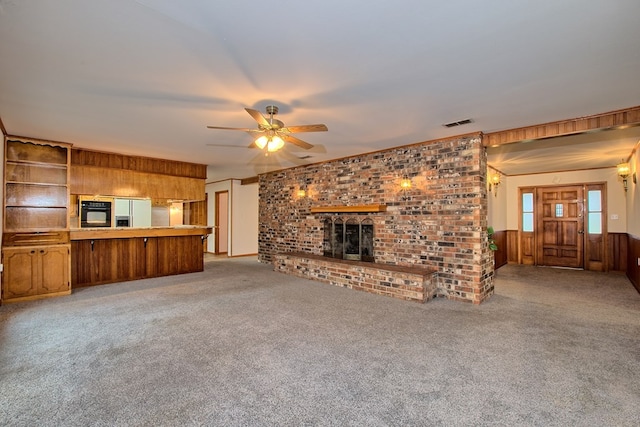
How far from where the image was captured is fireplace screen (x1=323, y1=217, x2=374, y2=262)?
18.3 feet

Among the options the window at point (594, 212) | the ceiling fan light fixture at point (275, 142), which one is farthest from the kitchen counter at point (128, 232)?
the window at point (594, 212)

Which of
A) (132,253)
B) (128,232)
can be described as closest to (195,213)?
(132,253)

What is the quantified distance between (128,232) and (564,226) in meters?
9.29

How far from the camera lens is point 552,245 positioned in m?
7.51

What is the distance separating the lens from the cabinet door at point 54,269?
451cm

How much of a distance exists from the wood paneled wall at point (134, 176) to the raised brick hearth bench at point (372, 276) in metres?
2.75

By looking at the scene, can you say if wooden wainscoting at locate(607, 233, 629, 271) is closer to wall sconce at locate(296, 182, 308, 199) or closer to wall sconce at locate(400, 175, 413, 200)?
wall sconce at locate(400, 175, 413, 200)

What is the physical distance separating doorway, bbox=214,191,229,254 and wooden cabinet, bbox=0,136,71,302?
4.66 metres

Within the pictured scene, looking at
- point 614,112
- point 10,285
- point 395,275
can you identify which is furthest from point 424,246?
point 10,285

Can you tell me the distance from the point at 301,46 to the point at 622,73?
2.63 metres

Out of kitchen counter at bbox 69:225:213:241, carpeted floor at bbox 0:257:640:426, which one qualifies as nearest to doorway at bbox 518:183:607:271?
carpeted floor at bbox 0:257:640:426

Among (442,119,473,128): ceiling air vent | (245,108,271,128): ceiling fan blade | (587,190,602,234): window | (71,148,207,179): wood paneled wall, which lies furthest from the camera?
(587,190,602,234): window

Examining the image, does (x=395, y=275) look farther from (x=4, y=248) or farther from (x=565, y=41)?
(x=4, y=248)

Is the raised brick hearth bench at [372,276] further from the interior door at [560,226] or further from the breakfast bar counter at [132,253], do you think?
the interior door at [560,226]
